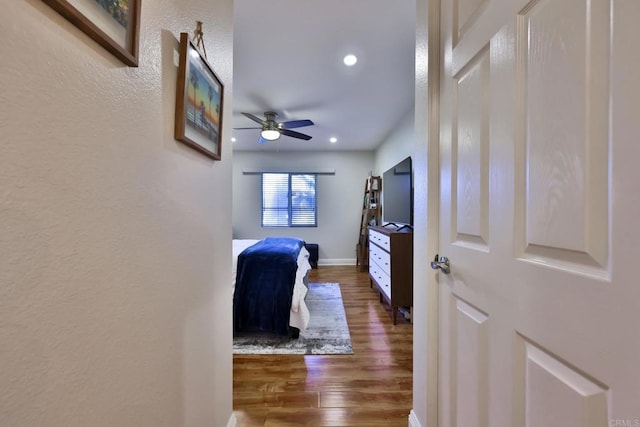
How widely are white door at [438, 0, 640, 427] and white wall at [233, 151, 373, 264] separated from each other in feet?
15.4

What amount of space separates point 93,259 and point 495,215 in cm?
102

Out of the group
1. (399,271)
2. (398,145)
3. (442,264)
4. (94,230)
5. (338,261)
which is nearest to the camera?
(94,230)

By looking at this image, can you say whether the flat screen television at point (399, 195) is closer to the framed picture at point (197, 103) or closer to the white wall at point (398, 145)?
the white wall at point (398, 145)

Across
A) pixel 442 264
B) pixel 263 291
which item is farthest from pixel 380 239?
pixel 442 264

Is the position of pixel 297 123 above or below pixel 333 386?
above

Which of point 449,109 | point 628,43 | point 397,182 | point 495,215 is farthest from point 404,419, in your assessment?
point 397,182

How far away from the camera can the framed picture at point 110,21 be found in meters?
0.46

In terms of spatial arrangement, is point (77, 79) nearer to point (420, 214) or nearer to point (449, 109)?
point (449, 109)

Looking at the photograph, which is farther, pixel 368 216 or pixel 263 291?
pixel 368 216

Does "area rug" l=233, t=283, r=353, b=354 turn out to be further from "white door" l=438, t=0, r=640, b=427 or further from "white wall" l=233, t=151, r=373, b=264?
"white wall" l=233, t=151, r=373, b=264

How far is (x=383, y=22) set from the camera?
1.90 m

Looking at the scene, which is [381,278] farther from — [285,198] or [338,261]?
[285,198]

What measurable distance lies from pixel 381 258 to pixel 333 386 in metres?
1.74

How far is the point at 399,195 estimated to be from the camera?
12.1ft
